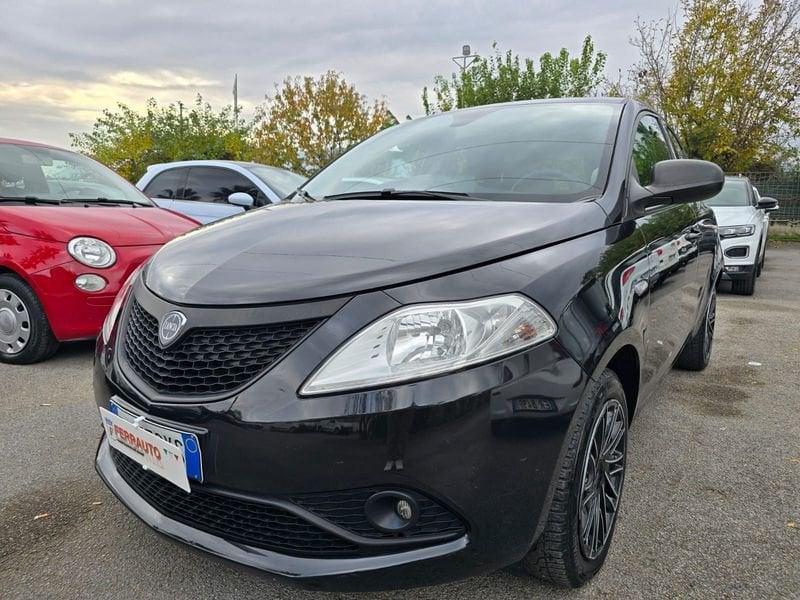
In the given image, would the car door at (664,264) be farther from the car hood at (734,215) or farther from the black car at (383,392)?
the car hood at (734,215)

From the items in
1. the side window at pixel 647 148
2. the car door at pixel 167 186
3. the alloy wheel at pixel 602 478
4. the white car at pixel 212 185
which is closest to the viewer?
the alloy wheel at pixel 602 478

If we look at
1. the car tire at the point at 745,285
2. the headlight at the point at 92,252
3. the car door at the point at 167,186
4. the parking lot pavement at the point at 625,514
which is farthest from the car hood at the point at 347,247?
the car tire at the point at 745,285

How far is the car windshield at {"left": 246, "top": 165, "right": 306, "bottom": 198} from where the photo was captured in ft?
22.4

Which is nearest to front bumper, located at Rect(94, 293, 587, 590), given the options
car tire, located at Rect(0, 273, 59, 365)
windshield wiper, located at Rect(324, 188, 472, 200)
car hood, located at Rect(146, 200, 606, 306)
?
car hood, located at Rect(146, 200, 606, 306)

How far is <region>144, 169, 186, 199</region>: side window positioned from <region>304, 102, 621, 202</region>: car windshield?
16.1 feet

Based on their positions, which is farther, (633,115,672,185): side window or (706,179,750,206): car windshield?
(706,179,750,206): car windshield

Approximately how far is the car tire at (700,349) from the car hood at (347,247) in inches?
92.6

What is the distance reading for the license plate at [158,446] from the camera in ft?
4.78

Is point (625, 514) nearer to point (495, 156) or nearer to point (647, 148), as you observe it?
point (495, 156)

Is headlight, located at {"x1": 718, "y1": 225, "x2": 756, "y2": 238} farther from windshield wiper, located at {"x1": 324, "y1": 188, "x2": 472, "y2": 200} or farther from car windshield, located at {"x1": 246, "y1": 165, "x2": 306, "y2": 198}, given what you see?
windshield wiper, located at {"x1": 324, "y1": 188, "x2": 472, "y2": 200}


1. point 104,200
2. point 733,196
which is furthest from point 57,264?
point 733,196

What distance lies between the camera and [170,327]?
155 cm

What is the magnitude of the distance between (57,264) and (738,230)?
7.34m

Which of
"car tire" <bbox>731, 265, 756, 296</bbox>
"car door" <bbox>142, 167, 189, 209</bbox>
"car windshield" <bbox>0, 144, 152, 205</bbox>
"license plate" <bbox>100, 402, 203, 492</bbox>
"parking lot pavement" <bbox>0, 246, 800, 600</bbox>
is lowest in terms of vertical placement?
"car tire" <bbox>731, 265, 756, 296</bbox>
